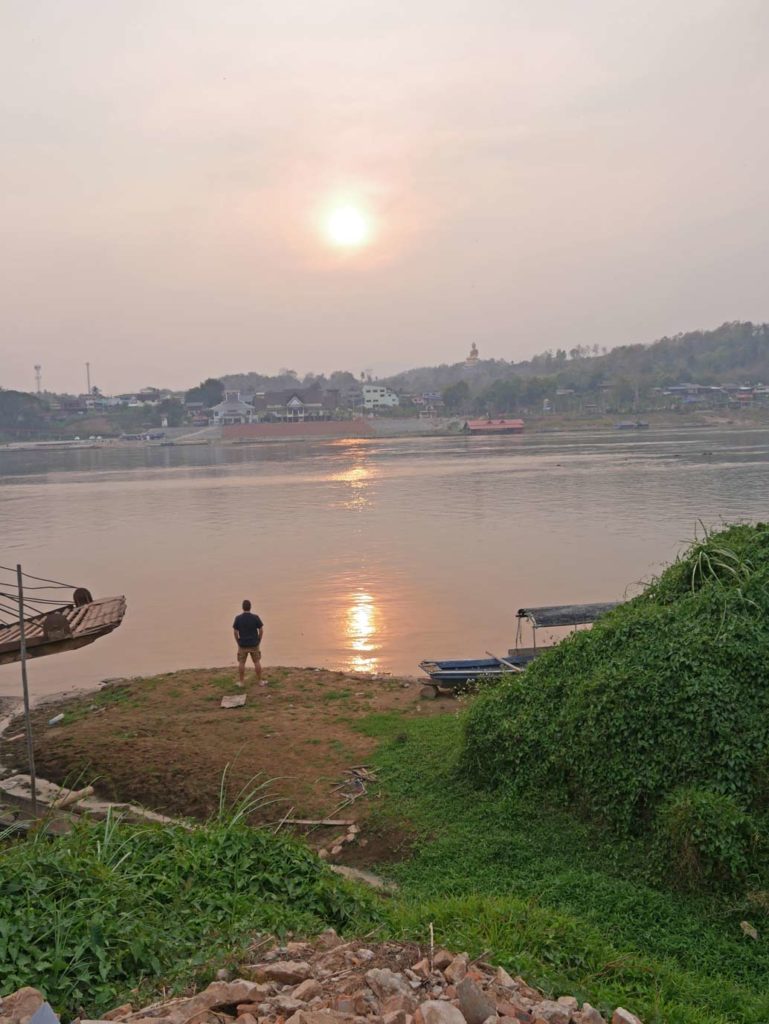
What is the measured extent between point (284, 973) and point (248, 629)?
865 centimetres

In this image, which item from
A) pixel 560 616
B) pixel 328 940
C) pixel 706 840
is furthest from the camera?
pixel 560 616

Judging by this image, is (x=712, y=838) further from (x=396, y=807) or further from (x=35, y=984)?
(x=35, y=984)

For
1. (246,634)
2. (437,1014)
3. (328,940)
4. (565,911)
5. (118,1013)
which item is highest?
(437,1014)

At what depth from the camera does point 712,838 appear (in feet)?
20.1

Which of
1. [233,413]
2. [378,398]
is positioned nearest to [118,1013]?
[233,413]

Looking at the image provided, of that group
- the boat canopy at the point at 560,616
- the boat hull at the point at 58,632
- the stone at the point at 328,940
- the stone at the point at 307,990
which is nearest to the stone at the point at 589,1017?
the stone at the point at 307,990

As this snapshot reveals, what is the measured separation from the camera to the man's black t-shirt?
12578 millimetres

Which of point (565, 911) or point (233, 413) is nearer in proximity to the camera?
point (565, 911)

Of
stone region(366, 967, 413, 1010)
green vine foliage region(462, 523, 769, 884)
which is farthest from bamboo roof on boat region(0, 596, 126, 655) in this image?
stone region(366, 967, 413, 1010)

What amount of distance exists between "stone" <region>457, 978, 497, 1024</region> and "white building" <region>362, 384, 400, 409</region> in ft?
394

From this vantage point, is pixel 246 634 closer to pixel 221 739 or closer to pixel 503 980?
pixel 221 739

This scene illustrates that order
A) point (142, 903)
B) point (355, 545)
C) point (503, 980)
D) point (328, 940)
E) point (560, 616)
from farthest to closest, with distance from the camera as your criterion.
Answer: point (355, 545)
point (560, 616)
point (142, 903)
point (328, 940)
point (503, 980)

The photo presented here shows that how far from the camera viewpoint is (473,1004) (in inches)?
146

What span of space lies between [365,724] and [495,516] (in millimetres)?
22275
